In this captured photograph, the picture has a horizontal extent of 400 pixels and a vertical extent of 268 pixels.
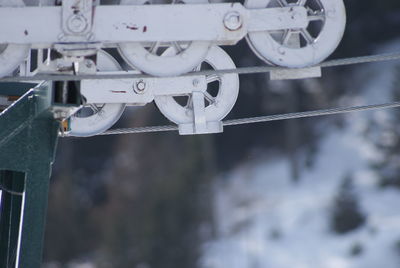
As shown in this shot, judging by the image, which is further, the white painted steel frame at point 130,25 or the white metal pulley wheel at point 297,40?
the white metal pulley wheel at point 297,40

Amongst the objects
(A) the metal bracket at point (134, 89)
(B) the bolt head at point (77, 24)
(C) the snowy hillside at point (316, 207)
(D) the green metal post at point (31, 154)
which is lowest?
(D) the green metal post at point (31, 154)

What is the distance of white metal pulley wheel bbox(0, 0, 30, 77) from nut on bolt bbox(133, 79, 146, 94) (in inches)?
48.8

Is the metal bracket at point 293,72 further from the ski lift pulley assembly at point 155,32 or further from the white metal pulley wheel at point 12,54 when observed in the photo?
the white metal pulley wheel at point 12,54

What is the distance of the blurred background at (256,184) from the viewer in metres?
27.9

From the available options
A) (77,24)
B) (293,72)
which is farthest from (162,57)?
(293,72)

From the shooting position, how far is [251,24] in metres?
5.68

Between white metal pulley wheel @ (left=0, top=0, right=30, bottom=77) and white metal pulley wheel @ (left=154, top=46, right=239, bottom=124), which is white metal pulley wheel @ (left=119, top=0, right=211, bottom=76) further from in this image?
white metal pulley wheel @ (left=154, top=46, right=239, bottom=124)

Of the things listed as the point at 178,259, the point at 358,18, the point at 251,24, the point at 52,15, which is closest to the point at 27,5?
the point at 52,15

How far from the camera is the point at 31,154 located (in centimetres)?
580

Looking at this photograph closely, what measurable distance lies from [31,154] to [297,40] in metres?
1.21

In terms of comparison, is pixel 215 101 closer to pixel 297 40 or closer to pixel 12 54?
pixel 297 40

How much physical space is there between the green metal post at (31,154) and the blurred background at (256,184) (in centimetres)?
1959

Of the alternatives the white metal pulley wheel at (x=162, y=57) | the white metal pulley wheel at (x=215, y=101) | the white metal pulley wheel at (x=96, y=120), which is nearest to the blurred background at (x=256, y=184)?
the white metal pulley wheel at (x=215, y=101)

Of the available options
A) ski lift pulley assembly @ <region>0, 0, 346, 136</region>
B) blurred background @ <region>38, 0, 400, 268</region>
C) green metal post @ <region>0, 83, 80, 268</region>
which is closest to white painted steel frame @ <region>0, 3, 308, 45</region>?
ski lift pulley assembly @ <region>0, 0, 346, 136</region>
